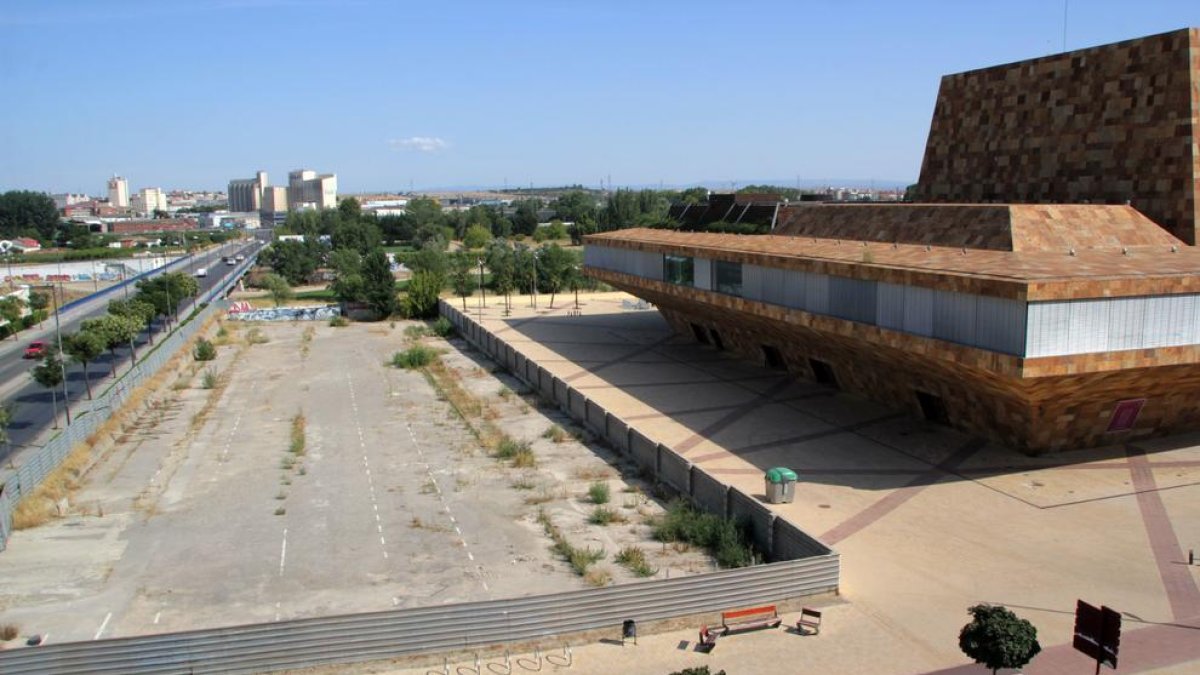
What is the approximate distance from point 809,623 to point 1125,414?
47.7 feet

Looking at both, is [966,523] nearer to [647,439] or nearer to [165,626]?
[647,439]

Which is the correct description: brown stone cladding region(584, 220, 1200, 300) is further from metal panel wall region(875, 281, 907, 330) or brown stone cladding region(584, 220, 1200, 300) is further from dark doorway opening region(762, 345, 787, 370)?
dark doorway opening region(762, 345, 787, 370)

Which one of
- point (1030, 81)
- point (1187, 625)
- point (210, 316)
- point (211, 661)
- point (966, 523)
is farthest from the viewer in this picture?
point (210, 316)

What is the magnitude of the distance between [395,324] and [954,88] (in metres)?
41.0

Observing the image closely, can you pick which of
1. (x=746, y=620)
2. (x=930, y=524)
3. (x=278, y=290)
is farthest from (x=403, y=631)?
(x=278, y=290)

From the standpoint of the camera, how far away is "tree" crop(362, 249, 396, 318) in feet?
216

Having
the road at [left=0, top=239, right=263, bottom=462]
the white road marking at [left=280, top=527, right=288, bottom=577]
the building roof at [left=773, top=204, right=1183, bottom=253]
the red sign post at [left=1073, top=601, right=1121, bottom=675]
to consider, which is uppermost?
the building roof at [left=773, top=204, right=1183, bottom=253]

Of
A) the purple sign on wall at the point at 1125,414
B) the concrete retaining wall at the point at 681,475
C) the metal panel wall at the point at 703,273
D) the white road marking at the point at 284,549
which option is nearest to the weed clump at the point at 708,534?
the concrete retaining wall at the point at 681,475

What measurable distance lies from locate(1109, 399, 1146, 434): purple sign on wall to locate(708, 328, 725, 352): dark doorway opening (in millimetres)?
19371

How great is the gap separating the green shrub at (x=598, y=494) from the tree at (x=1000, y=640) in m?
12.4

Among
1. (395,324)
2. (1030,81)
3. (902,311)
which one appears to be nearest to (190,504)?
(902,311)

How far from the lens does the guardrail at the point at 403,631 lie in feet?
45.9

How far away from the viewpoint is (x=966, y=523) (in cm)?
2112

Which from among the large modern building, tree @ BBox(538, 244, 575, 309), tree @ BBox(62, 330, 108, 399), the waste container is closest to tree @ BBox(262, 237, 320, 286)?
tree @ BBox(538, 244, 575, 309)
